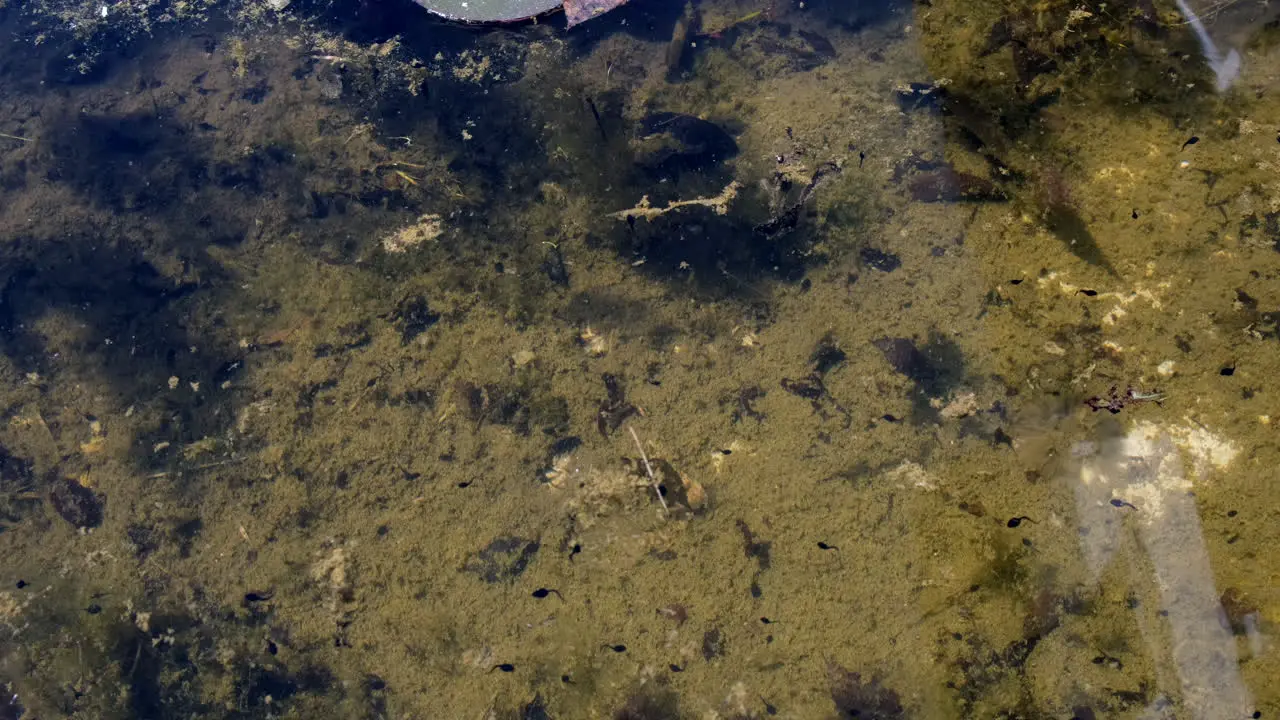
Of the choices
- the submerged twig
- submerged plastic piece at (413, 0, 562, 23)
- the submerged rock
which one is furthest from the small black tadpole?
the submerged rock

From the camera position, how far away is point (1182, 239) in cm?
307

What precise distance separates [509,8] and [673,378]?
8.65 feet

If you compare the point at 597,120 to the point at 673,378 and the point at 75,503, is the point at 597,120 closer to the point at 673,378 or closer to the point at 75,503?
the point at 673,378

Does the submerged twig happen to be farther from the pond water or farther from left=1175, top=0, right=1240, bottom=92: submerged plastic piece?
left=1175, top=0, right=1240, bottom=92: submerged plastic piece

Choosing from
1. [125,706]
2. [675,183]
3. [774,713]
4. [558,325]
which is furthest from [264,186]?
[774,713]

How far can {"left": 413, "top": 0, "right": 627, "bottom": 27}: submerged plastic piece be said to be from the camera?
431 cm

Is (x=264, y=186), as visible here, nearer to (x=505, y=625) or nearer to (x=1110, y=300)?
(x=505, y=625)

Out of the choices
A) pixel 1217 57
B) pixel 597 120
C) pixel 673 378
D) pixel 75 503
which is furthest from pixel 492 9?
pixel 1217 57

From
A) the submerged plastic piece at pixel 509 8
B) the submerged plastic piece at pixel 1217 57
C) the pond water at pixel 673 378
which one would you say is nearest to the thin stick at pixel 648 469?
the pond water at pixel 673 378

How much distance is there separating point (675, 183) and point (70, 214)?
362 cm

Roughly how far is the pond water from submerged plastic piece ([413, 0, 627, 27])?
12 centimetres

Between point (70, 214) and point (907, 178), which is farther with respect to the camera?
point (70, 214)

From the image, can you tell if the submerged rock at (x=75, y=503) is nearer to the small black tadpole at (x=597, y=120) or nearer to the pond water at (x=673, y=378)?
the pond water at (x=673, y=378)

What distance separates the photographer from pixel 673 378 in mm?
3406
